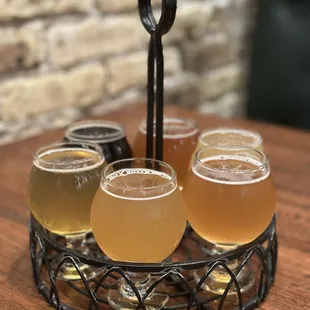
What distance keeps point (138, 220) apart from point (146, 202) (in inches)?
0.9

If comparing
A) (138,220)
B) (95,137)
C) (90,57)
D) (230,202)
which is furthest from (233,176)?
(90,57)

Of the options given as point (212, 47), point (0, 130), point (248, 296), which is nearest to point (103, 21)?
point (0, 130)

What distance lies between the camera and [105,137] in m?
0.77

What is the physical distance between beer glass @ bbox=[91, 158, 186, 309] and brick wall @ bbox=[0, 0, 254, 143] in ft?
2.76

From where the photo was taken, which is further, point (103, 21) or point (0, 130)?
point (103, 21)

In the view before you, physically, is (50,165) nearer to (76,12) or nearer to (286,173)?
(286,173)

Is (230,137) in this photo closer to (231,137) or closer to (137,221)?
(231,137)

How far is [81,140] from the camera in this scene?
2.49ft

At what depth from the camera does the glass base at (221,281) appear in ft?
2.14

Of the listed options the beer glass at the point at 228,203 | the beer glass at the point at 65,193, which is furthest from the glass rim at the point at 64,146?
the beer glass at the point at 228,203

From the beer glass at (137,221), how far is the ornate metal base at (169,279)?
0.02 metres

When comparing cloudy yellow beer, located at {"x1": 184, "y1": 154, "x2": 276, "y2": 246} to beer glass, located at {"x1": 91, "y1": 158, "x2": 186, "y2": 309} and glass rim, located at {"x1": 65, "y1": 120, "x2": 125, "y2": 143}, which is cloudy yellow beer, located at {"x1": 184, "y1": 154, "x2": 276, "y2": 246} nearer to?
beer glass, located at {"x1": 91, "y1": 158, "x2": 186, "y2": 309}

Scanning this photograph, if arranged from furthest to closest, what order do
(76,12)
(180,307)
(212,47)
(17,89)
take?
(212,47), (76,12), (17,89), (180,307)

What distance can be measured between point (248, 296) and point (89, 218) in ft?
0.77
